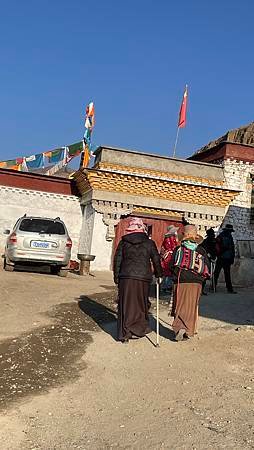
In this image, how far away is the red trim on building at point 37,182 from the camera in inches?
682

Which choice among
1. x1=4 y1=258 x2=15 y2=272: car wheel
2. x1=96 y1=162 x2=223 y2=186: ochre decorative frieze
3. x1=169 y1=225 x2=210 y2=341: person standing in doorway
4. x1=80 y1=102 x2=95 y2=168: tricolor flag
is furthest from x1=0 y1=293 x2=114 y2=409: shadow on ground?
x1=80 y1=102 x2=95 y2=168: tricolor flag

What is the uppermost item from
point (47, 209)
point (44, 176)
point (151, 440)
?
point (44, 176)

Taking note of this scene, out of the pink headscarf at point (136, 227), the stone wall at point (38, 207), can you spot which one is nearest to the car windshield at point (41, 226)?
the stone wall at point (38, 207)

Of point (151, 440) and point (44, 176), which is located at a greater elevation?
point (44, 176)

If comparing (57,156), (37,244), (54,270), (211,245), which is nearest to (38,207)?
(54,270)

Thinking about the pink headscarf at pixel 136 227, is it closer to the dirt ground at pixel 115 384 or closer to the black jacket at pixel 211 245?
the dirt ground at pixel 115 384

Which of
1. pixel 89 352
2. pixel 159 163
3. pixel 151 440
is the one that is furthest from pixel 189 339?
pixel 159 163

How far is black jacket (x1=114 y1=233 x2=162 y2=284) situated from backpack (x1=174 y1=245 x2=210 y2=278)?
12.5 inches

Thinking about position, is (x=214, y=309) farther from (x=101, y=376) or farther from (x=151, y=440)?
(x=151, y=440)

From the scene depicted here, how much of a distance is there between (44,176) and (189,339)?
12.5 meters

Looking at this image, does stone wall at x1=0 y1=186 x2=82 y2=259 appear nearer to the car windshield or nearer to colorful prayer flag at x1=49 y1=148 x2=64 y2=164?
the car windshield

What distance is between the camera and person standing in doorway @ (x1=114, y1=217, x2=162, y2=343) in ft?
20.2

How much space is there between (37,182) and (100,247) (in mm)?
3803

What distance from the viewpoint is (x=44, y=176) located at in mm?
17547
